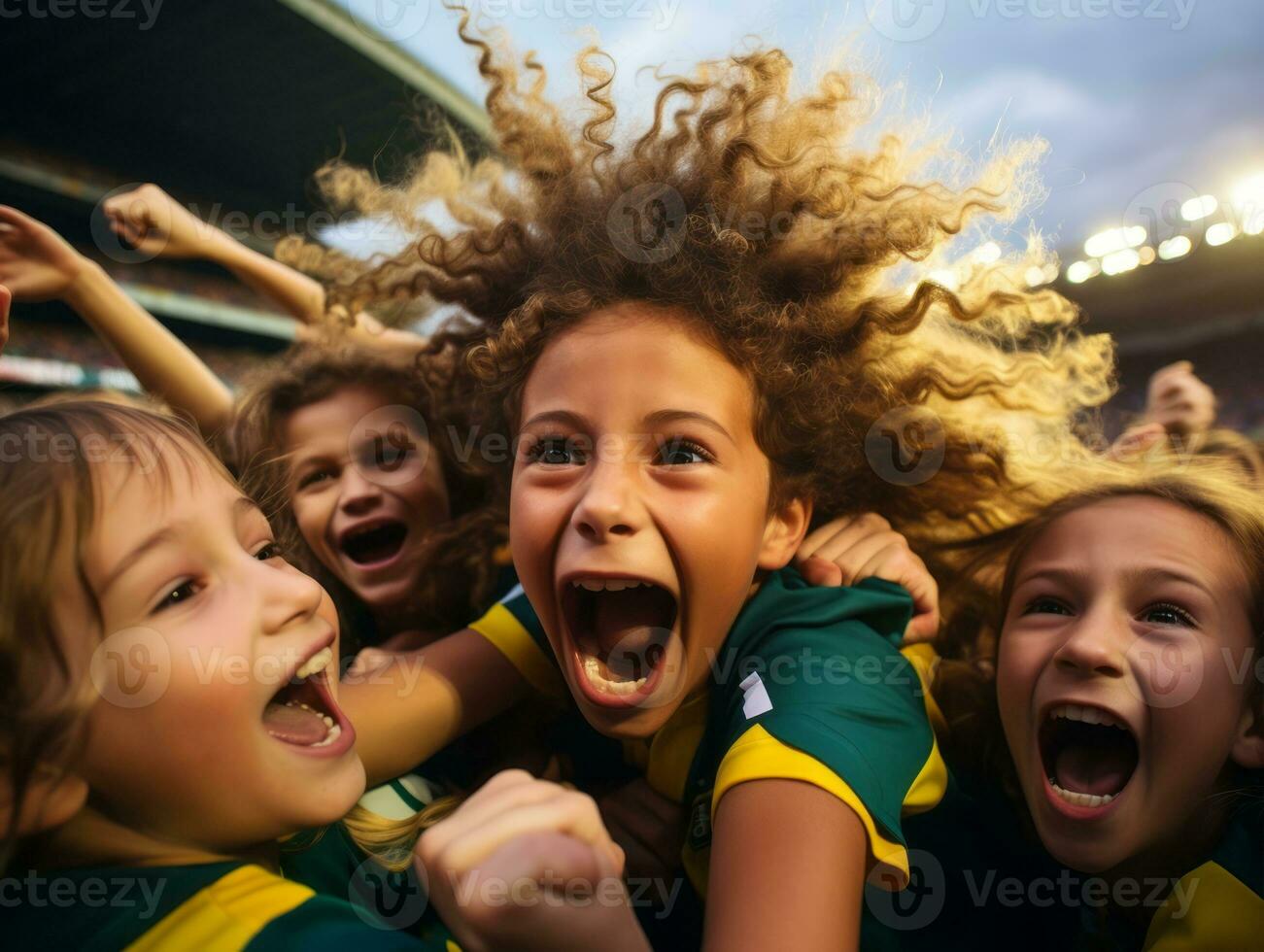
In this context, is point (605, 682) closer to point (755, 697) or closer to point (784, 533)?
point (755, 697)

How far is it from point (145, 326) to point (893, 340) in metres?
1.06

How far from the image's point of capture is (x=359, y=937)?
1.76 ft

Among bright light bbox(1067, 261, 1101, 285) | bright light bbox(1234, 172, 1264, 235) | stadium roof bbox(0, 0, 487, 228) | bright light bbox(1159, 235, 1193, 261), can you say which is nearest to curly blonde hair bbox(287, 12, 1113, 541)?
stadium roof bbox(0, 0, 487, 228)

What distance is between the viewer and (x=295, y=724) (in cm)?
71

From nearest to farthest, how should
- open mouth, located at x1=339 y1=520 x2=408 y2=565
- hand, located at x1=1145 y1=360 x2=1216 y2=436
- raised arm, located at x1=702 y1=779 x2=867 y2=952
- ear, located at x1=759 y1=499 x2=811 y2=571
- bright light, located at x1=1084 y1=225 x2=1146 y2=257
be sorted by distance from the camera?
raised arm, located at x1=702 y1=779 x2=867 y2=952 → ear, located at x1=759 y1=499 x2=811 y2=571 → open mouth, located at x1=339 y1=520 x2=408 y2=565 → hand, located at x1=1145 y1=360 x2=1216 y2=436 → bright light, located at x1=1084 y1=225 x2=1146 y2=257

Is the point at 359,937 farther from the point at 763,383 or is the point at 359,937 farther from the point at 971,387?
the point at 971,387

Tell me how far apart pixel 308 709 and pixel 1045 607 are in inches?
28.6

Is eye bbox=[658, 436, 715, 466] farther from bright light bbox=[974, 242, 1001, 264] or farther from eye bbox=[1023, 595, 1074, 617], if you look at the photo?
bright light bbox=[974, 242, 1001, 264]

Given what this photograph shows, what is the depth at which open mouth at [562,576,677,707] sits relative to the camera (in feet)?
2.72

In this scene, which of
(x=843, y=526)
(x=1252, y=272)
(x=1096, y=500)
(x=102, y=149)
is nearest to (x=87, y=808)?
(x=843, y=526)

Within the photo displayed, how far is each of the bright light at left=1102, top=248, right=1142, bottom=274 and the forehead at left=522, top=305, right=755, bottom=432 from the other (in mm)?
4634

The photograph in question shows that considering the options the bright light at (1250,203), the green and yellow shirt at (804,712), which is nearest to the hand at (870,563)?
the green and yellow shirt at (804,712)

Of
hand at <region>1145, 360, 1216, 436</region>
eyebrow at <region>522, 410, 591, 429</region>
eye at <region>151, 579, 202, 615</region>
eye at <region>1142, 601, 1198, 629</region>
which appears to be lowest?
eye at <region>151, 579, 202, 615</region>

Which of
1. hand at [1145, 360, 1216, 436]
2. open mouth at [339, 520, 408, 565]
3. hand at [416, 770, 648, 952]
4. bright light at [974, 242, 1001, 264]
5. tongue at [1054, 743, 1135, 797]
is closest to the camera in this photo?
hand at [416, 770, 648, 952]
